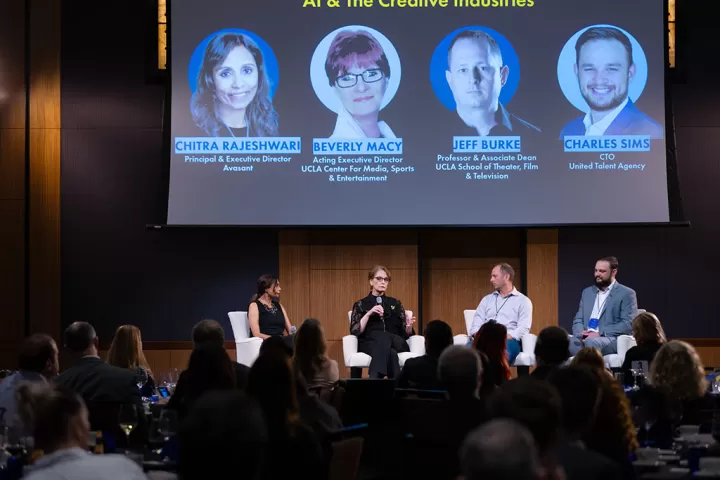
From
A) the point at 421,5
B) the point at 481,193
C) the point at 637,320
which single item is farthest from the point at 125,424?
the point at 421,5

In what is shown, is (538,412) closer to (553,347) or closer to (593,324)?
(553,347)

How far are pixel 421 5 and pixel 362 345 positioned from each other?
311 centimetres

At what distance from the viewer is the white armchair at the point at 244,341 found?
26.5ft

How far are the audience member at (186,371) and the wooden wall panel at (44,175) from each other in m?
4.51

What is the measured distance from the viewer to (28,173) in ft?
30.5

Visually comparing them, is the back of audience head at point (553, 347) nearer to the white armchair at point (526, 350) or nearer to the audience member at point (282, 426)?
the audience member at point (282, 426)

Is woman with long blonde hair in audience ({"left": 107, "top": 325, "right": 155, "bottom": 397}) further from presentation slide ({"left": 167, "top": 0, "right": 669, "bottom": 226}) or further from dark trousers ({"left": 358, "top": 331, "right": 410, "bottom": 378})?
presentation slide ({"left": 167, "top": 0, "right": 669, "bottom": 226})

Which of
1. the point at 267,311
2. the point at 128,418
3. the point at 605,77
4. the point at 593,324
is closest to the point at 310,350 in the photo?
the point at 128,418

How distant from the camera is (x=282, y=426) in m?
2.80

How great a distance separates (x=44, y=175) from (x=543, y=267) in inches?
191

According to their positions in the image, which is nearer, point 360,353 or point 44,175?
point 360,353

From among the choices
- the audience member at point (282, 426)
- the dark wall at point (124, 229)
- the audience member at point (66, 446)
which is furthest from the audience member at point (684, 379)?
the dark wall at point (124, 229)

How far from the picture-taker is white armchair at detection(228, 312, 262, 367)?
8.09m

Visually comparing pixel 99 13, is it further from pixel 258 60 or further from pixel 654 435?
pixel 654 435
